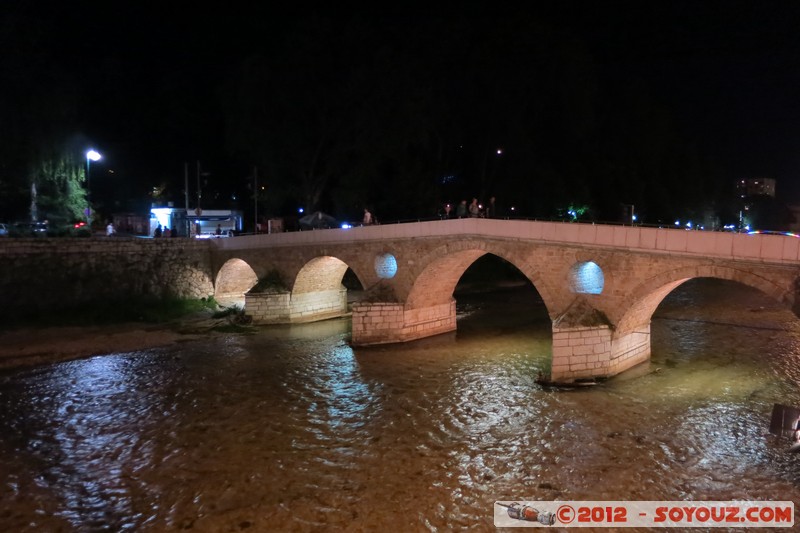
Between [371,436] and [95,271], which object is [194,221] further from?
[371,436]

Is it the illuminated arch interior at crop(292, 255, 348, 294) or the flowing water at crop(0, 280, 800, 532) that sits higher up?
the illuminated arch interior at crop(292, 255, 348, 294)

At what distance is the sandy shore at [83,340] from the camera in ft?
53.1

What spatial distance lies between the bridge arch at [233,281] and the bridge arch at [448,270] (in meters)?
9.85

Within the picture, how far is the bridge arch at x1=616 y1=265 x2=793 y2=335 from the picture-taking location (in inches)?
421

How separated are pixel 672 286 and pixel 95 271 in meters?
21.1

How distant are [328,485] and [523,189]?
27093 mm

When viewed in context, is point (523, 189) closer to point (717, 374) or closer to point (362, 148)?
point (362, 148)

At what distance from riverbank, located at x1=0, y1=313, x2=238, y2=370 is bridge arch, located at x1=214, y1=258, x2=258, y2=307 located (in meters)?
3.97

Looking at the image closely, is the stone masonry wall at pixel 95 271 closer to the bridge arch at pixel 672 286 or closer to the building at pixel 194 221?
the building at pixel 194 221

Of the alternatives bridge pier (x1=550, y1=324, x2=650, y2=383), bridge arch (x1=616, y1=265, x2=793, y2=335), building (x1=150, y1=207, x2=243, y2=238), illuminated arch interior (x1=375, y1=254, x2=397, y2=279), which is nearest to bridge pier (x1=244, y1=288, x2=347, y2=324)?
illuminated arch interior (x1=375, y1=254, x2=397, y2=279)

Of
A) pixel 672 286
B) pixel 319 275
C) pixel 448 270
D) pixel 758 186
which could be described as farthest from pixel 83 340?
pixel 758 186

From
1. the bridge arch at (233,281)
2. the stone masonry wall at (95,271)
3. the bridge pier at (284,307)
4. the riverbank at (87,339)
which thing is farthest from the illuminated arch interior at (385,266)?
the stone masonry wall at (95,271)

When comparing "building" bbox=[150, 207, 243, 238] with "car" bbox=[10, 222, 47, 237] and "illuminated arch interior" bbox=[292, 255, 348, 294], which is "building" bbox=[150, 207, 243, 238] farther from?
"illuminated arch interior" bbox=[292, 255, 348, 294]

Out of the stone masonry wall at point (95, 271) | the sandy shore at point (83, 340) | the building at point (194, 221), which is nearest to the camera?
the sandy shore at point (83, 340)
